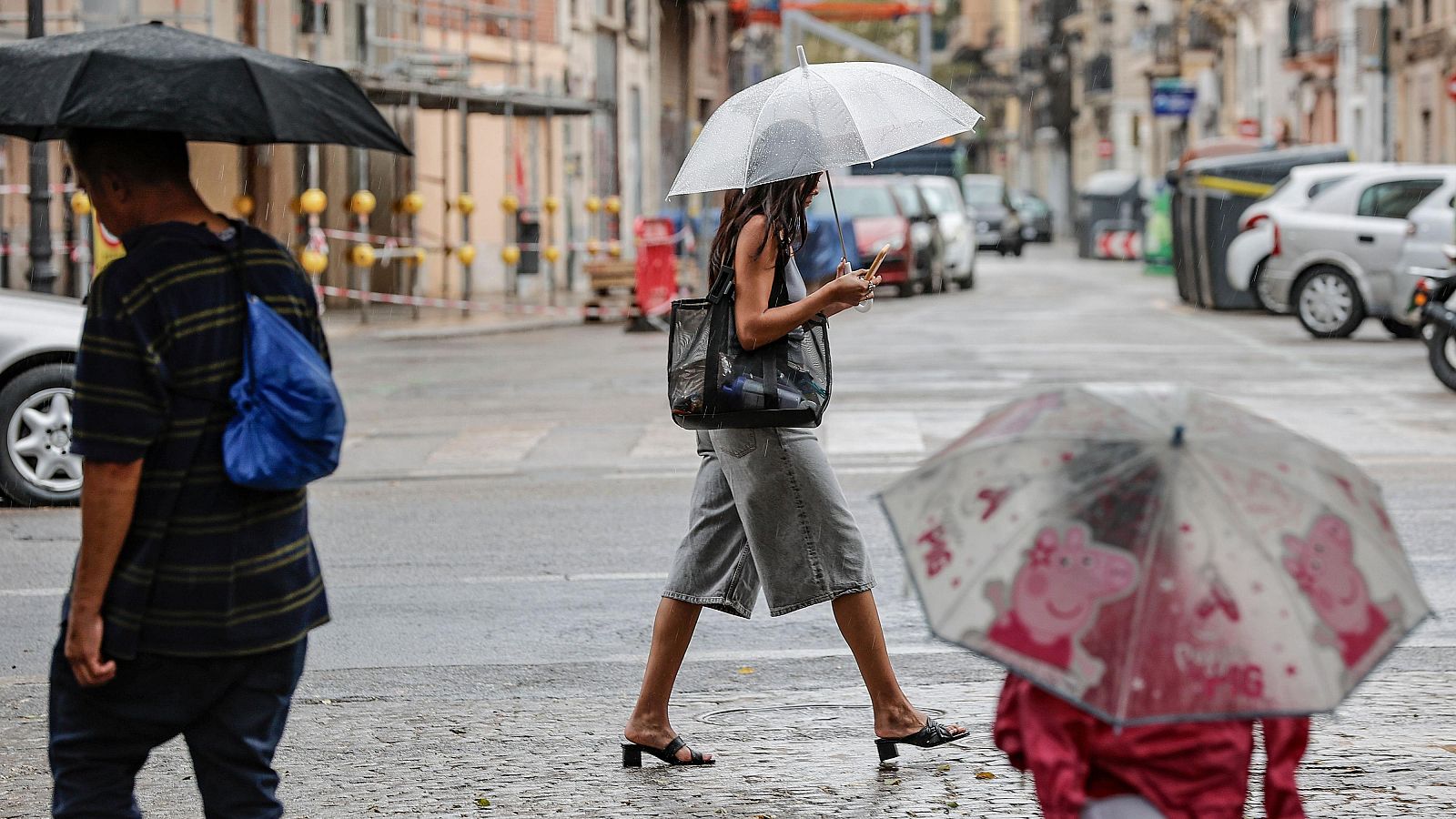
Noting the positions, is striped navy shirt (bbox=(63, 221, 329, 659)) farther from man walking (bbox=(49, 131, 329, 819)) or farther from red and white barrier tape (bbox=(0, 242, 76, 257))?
red and white barrier tape (bbox=(0, 242, 76, 257))

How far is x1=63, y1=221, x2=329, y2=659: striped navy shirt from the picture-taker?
3.30m

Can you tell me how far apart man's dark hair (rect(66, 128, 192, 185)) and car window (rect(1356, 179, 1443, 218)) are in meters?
18.3

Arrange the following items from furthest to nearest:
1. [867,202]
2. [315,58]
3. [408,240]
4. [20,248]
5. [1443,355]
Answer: [867,202] < [408,240] < [315,58] < [20,248] < [1443,355]

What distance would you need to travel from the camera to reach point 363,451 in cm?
1228

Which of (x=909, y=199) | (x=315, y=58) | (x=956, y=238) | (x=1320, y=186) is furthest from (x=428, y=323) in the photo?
(x=956, y=238)

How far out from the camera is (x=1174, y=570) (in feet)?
9.14

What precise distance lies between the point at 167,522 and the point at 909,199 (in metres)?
28.0

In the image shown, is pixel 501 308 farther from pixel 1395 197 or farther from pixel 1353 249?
pixel 1395 197

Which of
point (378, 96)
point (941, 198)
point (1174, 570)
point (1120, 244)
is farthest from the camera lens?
point (1120, 244)

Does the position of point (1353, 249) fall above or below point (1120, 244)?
below

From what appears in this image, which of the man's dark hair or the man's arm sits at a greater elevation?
the man's dark hair

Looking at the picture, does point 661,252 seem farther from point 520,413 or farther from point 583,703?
point 583,703

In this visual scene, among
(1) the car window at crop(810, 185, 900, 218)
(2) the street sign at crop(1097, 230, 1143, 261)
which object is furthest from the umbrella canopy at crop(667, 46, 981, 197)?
(2) the street sign at crop(1097, 230, 1143, 261)

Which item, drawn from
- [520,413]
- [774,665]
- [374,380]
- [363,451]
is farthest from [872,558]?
[374,380]
